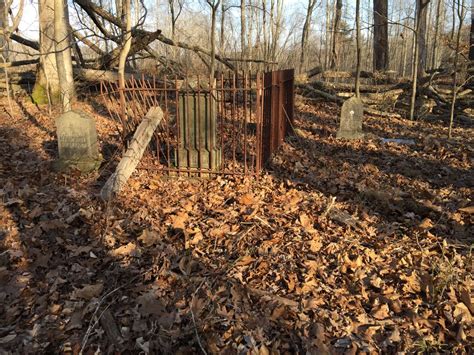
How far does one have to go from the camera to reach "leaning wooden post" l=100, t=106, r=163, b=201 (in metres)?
5.20

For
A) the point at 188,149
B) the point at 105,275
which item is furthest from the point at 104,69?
the point at 105,275

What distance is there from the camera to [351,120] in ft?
29.4

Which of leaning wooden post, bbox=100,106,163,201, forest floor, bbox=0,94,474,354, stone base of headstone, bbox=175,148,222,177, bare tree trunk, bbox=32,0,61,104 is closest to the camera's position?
forest floor, bbox=0,94,474,354

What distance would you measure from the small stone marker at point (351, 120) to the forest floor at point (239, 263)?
9.09ft

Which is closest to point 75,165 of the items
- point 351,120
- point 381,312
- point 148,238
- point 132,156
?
point 132,156

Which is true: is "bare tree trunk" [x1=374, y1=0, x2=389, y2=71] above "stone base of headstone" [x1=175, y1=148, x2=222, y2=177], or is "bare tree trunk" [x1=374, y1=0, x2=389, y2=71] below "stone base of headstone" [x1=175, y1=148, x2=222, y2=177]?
above

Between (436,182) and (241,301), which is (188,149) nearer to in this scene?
(241,301)

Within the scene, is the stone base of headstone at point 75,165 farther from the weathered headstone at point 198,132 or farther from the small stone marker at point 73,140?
the weathered headstone at point 198,132

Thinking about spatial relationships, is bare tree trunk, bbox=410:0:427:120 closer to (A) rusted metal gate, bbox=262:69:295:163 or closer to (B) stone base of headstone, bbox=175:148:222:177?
(A) rusted metal gate, bbox=262:69:295:163

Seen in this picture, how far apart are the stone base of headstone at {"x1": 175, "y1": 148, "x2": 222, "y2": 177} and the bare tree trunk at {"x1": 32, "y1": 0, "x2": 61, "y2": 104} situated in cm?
616

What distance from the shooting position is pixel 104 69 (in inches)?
490

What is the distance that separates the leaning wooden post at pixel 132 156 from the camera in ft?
17.0

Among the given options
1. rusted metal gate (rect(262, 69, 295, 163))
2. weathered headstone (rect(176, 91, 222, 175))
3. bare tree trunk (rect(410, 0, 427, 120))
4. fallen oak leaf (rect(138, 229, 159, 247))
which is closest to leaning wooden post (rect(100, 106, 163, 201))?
weathered headstone (rect(176, 91, 222, 175))

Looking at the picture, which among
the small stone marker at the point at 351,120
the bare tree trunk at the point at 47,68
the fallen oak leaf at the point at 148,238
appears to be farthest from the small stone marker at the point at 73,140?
the small stone marker at the point at 351,120
